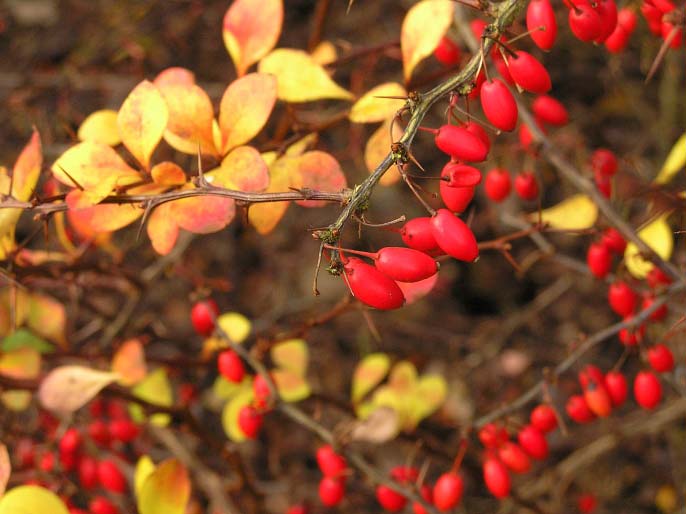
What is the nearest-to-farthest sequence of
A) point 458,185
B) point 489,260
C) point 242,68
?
point 458,185, point 242,68, point 489,260

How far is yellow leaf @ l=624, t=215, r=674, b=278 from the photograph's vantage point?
53.7 inches

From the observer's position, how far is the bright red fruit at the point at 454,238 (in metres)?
0.81

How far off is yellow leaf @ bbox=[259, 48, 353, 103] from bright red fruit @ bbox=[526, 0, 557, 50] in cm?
41

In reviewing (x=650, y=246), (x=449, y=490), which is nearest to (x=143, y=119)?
(x=449, y=490)

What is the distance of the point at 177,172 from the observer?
105cm

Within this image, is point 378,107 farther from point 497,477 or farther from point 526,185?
point 497,477

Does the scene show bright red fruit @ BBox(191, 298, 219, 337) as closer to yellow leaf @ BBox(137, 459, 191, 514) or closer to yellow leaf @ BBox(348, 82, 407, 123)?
yellow leaf @ BBox(137, 459, 191, 514)

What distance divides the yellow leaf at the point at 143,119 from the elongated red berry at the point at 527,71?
0.47m

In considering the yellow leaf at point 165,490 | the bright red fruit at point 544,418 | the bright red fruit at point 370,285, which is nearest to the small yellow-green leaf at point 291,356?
the yellow leaf at point 165,490

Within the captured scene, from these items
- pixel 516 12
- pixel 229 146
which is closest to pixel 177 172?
pixel 229 146

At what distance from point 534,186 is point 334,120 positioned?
39 centimetres

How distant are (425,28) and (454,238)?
0.53 meters

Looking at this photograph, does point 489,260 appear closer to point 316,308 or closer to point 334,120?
point 316,308

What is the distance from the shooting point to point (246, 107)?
3.54ft
